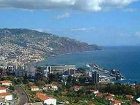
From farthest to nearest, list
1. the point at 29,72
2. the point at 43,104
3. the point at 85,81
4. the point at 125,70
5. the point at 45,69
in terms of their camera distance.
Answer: the point at 125,70, the point at 45,69, the point at 29,72, the point at 85,81, the point at 43,104

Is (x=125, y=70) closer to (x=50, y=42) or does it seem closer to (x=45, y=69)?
(x=45, y=69)

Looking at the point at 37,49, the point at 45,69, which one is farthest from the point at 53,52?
the point at 45,69

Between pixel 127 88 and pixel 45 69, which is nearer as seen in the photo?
pixel 127 88

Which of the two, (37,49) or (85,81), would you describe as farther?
(37,49)

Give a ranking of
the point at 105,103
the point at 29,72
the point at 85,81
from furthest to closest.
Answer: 1. the point at 29,72
2. the point at 85,81
3. the point at 105,103

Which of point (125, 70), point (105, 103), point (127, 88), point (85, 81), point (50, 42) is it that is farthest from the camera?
point (50, 42)

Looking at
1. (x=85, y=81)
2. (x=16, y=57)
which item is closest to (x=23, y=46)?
(x=16, y=57)

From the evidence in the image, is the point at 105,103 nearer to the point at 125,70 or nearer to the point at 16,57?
the point at 125,70


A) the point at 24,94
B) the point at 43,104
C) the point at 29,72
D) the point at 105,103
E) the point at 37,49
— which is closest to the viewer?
the point at 43,104
